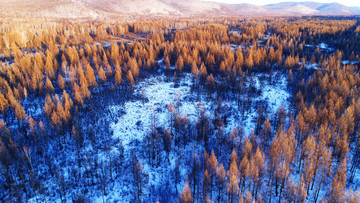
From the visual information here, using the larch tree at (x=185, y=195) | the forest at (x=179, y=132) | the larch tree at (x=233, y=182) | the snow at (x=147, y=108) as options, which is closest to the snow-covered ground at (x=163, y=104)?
the snow at (x=147, y=108)

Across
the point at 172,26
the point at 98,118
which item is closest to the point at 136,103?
the point at 98,118

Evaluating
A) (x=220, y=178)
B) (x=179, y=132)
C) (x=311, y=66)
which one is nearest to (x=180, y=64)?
(x=179, y=132)

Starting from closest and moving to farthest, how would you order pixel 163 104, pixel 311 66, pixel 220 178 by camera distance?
1. pixel 220 178
2. pixel 163 104
3. pixel 311 66

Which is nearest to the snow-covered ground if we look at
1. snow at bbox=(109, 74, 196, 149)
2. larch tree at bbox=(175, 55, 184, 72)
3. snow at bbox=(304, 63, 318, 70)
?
snow at bbox=(109, 74, 196, 149)

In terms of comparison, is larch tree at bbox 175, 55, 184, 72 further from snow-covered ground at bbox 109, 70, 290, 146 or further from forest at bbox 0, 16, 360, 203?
snow-covered ground at bbox 109, 70, 290, 146

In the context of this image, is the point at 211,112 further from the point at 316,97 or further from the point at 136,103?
the point at 316,97

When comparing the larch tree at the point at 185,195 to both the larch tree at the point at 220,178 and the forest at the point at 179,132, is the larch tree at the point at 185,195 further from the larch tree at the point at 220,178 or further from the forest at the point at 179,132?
the larch tree at the point at 220,178

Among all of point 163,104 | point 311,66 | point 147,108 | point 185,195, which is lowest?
point 185,195

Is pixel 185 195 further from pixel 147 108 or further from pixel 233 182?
pixel 147 108
